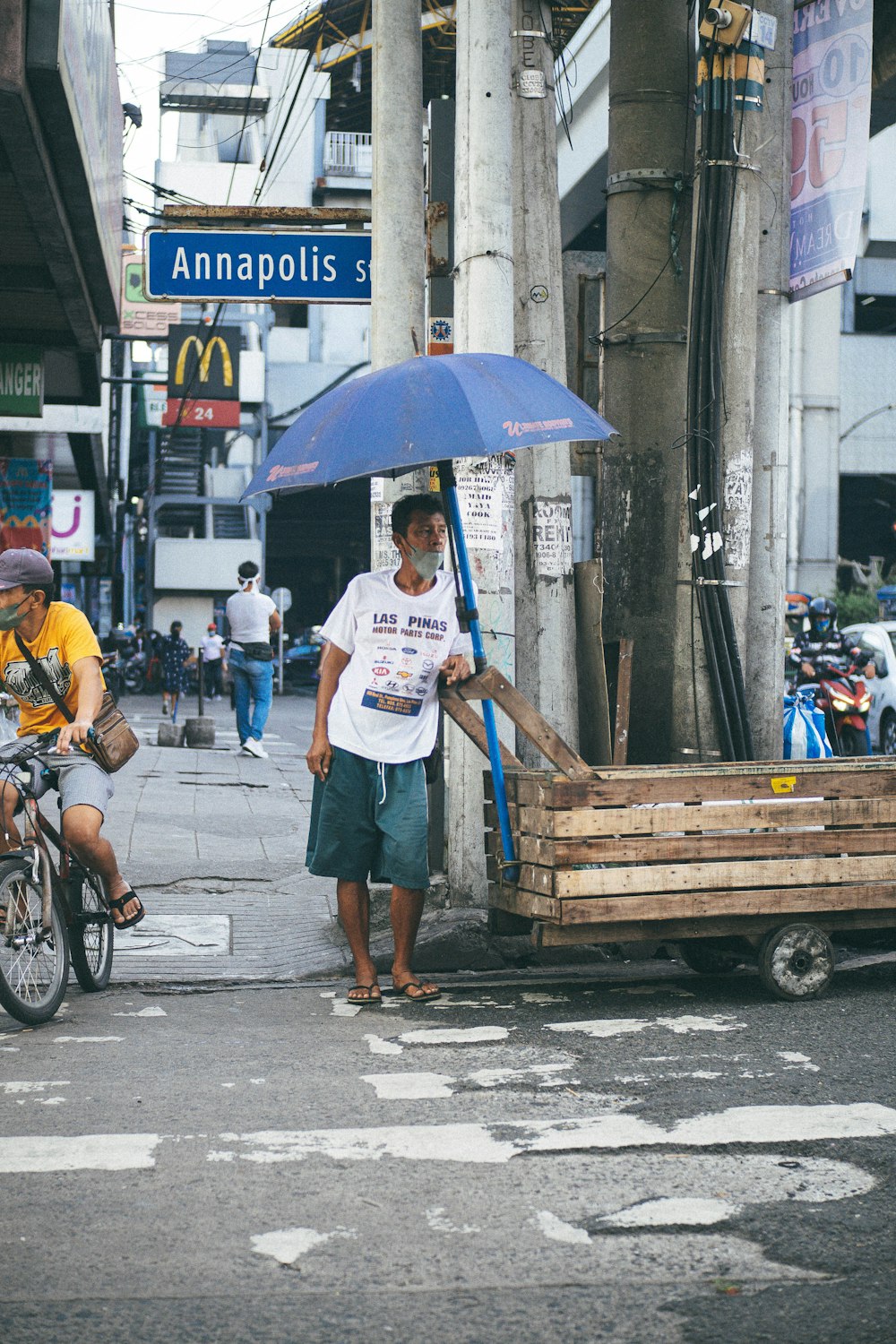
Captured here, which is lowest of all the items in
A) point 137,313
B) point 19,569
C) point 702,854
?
point 702,854

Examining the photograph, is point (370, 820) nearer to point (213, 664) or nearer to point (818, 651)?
point (818, 651)

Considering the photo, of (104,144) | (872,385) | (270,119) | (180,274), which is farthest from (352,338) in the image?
(180,274)

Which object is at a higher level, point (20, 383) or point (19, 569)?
point (20, 383)

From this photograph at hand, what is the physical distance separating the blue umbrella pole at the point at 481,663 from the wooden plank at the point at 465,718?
0.04m

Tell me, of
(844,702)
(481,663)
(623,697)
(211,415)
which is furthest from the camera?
(211,415)

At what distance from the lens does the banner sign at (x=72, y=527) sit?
24.1 meters

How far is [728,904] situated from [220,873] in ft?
13.1

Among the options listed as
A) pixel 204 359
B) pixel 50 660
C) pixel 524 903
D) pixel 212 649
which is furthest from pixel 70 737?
pixel 212 649

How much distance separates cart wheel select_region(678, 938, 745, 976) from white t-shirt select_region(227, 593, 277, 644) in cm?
928

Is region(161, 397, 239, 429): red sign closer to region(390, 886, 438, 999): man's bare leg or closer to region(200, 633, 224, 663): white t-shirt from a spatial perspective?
region(200, 633, 224, 663): white t-shirt

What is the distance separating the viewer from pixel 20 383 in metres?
14.2

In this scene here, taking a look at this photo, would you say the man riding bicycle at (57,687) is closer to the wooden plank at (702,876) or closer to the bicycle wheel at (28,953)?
the bicycle wheel at (28,953)

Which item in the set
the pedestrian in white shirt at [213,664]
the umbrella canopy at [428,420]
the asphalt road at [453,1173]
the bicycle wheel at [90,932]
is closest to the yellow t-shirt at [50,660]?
the bicycle wheel at [90,932]

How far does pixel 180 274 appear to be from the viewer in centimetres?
875
